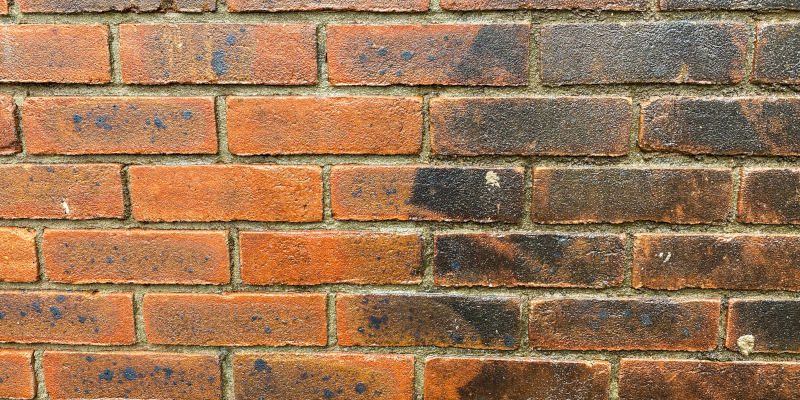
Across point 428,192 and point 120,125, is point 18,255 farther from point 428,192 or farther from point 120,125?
point 428,192

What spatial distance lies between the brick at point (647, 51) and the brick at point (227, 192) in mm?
479

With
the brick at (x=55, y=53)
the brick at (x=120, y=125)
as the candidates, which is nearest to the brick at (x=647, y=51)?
the brick at (x=120, y=125)

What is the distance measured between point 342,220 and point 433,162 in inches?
7.8

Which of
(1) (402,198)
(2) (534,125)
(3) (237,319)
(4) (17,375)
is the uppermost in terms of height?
(2) (534,125)

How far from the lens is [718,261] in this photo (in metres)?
0.90

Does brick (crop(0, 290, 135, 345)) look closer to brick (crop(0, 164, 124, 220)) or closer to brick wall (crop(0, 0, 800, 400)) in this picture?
brick wall (crop(0, 0, 800, 400))

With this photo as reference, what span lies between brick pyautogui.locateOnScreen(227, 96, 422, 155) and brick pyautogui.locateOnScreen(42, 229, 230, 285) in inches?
8.3

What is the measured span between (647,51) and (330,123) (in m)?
0.56

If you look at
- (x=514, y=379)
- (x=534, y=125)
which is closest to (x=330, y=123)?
(x=534, y=125)

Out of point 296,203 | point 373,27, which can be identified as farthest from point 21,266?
point 373,27

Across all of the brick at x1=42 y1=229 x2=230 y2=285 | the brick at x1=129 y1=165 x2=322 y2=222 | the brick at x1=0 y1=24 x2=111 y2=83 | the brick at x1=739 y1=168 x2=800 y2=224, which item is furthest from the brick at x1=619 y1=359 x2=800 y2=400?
the brick at x1=0 y1=24 x2=111 y2=83

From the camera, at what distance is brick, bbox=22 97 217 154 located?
893mm

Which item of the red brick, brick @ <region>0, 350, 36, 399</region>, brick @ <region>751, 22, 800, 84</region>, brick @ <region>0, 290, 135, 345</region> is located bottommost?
brick @ <region>0, 350, 36, 399</region>

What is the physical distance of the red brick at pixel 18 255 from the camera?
0.94 m
